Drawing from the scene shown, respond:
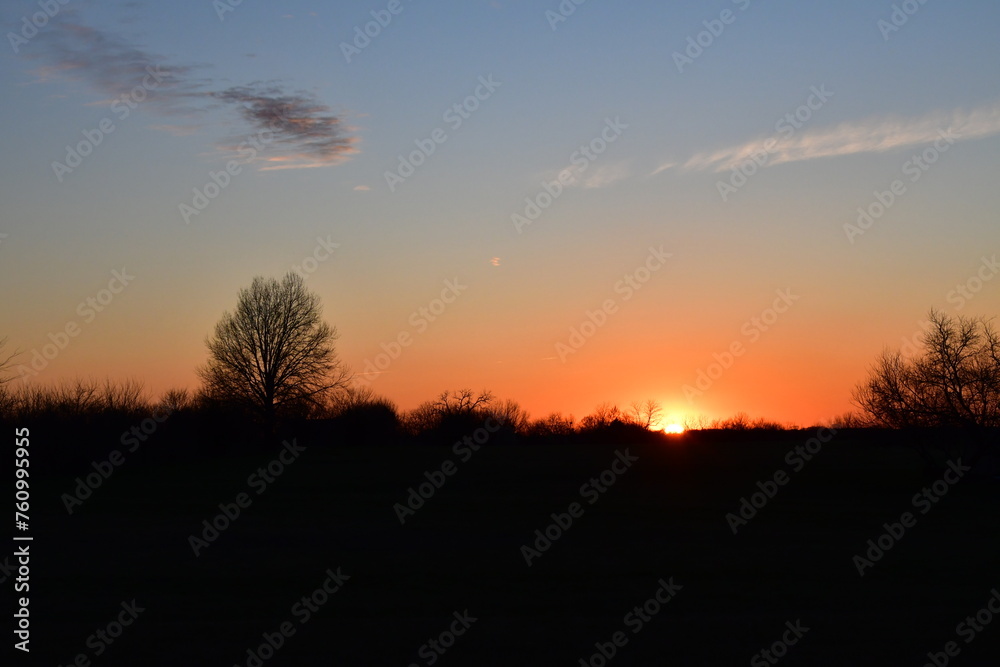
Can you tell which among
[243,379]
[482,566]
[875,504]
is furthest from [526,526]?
[243,379]

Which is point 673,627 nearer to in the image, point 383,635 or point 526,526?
point 383,635

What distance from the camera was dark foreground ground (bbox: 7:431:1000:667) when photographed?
10547 mm

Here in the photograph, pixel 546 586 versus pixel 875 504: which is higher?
pixel 875 504

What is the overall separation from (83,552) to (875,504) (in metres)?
25.2

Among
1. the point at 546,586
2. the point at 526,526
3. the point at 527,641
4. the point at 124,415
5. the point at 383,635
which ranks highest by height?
the point at 526,526

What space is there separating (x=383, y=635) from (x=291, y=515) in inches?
637

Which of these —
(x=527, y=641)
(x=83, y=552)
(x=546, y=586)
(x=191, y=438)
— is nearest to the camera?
(x=527, y=641)

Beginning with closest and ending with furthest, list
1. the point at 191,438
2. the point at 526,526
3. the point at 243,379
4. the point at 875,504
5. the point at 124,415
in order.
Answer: the point at 526,526 < the point at 875,504 < the point at 124,415 < the point at 191,438 < the point at 243,379

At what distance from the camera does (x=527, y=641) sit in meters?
10.9

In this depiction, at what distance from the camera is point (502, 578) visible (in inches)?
619

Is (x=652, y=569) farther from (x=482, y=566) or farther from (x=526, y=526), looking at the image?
(x=526, y=526)

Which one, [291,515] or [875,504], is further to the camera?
[875,504]

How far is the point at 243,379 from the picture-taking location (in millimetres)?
57188

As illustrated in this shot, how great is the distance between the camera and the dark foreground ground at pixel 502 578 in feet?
34.6
